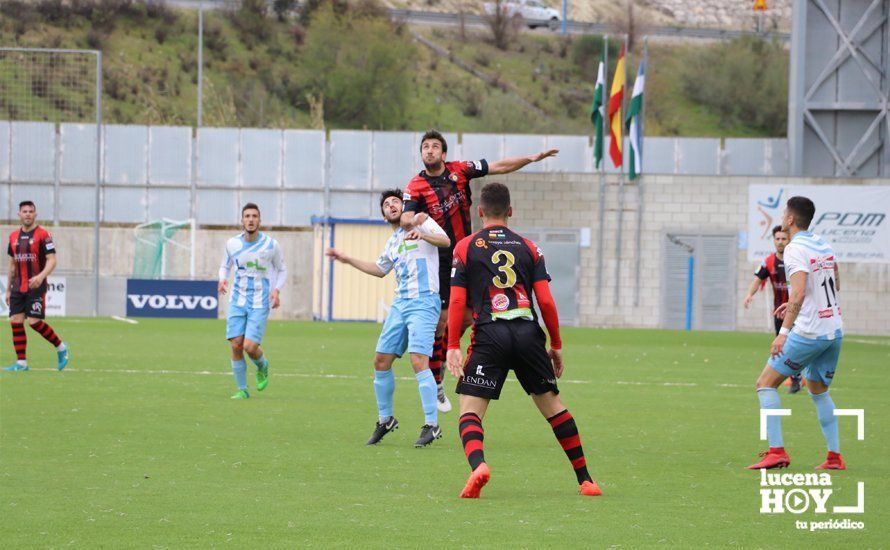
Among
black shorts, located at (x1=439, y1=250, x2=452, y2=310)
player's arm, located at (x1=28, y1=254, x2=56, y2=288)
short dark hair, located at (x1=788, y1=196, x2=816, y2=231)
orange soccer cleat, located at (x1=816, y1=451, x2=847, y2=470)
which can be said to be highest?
short dark hair, located at (x1=788, y1=196, x2=816, y2=231)

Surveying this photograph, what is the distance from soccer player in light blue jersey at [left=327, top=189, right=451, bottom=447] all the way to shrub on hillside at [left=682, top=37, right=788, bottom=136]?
68.6m

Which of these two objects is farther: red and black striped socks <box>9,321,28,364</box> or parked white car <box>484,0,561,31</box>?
parked white car <box>484,0,561,31</box>

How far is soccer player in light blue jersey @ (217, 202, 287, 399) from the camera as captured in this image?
15586 mm

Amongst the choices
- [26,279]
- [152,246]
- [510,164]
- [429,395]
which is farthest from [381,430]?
[152,246]

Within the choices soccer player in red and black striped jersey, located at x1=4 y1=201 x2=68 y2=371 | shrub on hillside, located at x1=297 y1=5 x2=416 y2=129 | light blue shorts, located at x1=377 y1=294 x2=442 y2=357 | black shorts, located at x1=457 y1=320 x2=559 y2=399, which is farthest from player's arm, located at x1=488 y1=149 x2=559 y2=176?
shrub on hillside, located at x1=297 y1=5 x2=416 y2=129

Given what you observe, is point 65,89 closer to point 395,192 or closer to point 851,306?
point 851,306

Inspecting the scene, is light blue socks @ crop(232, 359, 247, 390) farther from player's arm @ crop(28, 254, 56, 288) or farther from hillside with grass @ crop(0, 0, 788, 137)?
hillside with grass @ crop(0, 0, 788, 137)

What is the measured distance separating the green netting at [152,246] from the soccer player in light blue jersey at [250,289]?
89.1ft

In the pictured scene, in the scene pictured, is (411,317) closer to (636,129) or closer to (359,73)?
(636,129)

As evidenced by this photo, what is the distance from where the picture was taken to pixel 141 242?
4284 cm

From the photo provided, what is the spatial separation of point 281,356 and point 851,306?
71.7 feet

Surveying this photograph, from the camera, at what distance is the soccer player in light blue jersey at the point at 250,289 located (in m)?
15.6

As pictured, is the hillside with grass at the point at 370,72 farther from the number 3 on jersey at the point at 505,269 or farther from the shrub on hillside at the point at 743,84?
the number 3 on jersey at the point at 505,269

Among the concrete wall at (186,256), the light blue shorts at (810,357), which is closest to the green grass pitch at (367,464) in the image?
the light blue shorts at (810,357)
